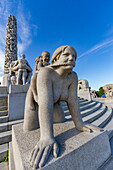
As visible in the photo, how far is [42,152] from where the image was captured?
96cm

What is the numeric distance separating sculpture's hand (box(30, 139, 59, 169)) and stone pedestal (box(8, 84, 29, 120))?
2.77 meters

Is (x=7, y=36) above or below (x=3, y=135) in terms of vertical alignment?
above

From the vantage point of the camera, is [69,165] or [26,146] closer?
[69,165]

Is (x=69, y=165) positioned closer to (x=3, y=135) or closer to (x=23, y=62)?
(x=3, y=135)

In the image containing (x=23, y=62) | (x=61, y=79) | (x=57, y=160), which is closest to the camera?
(x=57, y=160)

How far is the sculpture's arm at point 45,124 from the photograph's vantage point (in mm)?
920

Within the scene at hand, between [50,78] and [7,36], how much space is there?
19295 mm

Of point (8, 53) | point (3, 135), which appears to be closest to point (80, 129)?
point (3, 135)

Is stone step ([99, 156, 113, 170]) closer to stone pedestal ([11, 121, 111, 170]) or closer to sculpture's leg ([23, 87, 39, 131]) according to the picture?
stone pedestal ([11, 121, 111, 170])

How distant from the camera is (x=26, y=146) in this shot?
3.87 feet

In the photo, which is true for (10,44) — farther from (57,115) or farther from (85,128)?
(85,128)

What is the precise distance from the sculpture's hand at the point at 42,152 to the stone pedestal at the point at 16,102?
2.77 metres

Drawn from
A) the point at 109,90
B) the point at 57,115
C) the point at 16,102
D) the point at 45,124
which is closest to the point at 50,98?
the point at 45,124

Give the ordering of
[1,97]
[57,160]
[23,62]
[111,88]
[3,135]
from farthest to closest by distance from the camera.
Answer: [111,88]
[23,62]
[1,97]
[3,135]
[57,160]
